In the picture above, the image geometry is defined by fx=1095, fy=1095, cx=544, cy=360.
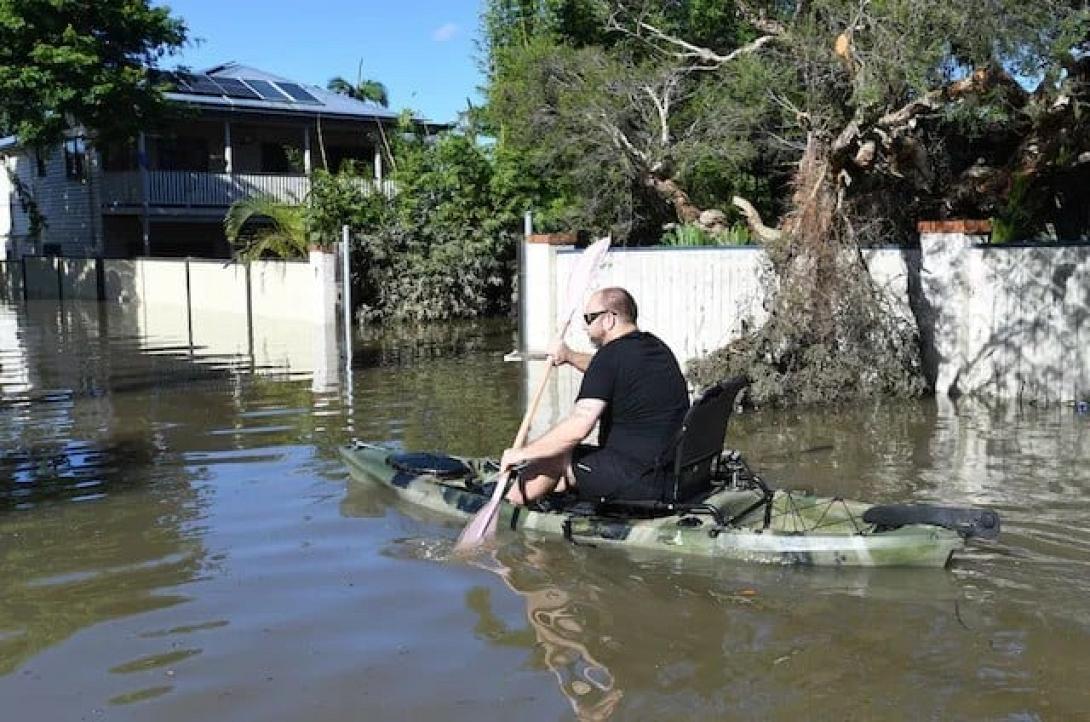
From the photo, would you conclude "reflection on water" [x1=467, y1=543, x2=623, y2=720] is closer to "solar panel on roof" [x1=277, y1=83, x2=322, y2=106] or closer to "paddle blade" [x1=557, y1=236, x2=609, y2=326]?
"paddle blade" [x1=557, y1=236, x2=609, y2=326]

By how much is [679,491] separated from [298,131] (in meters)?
30.0

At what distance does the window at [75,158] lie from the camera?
1264 inches

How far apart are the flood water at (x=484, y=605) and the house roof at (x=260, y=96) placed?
75.9 feet

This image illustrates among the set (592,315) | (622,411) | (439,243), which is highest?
(439,243)

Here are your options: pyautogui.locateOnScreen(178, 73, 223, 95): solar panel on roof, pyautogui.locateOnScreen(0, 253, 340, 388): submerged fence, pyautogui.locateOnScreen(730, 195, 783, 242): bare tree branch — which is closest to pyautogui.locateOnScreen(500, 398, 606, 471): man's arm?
pyautogui.locateOnScreen(730, 195, 783, 242): bare tree branch

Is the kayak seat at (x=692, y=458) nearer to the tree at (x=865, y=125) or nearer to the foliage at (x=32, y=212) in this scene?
the tree at (x=865, y=125)

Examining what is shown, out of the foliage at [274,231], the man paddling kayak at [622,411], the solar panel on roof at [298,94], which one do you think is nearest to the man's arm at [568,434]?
the man paddling kayak at [622,411]

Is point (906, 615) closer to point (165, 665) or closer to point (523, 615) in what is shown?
point (523, 615)

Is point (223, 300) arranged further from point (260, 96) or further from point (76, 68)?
point (260, 96)

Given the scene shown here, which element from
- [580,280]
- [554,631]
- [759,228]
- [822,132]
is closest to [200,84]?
[759,228]

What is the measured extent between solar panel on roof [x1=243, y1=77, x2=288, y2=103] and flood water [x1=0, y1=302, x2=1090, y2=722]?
24698 millimetres

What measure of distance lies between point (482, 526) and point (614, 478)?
81cm

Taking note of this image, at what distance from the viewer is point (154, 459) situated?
8.91m

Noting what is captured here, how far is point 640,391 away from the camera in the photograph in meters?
5.84
